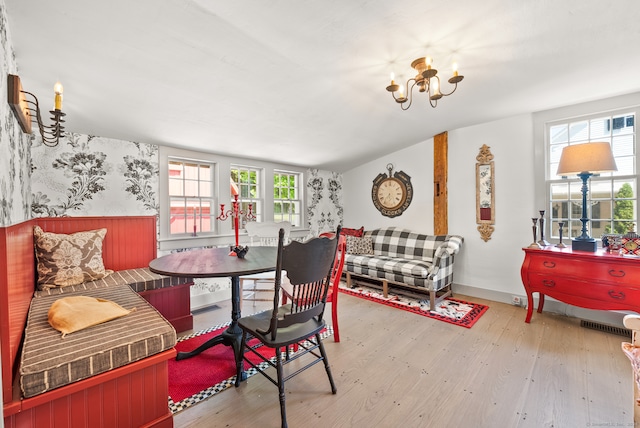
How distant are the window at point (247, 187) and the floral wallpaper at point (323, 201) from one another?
970 millimetres

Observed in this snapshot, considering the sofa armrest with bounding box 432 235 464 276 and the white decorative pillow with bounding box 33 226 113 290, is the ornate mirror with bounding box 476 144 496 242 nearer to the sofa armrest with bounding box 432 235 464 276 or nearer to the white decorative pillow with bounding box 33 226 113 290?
the sofa armrest with bounding box 432 235 464 276

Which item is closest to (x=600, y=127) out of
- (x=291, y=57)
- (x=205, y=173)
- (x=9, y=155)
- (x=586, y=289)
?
(x=586, y=289)

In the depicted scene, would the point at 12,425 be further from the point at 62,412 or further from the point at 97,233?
the point at 97,233

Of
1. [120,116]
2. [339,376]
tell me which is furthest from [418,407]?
[120,116]

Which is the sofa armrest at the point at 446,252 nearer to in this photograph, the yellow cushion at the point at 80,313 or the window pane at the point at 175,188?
the yellow cushion at the point at 80,313

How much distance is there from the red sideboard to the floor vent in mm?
486

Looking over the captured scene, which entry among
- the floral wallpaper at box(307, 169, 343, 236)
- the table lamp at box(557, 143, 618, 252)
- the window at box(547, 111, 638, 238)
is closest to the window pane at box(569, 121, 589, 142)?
the window at box(547, 111, 638, 238)

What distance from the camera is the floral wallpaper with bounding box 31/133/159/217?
8.32 ft

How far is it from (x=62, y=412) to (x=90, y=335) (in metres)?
0.31

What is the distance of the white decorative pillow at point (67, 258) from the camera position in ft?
7.24

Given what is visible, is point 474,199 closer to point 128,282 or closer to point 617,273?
point 617,273

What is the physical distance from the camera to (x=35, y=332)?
4.58 feet

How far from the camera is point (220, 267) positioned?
185cm

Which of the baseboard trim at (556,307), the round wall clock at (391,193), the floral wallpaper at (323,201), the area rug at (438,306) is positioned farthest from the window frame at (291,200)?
the baseboard trim at (556,307)
